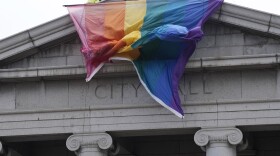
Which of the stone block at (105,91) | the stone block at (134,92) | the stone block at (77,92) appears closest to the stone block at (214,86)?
the stone block at (134,92)

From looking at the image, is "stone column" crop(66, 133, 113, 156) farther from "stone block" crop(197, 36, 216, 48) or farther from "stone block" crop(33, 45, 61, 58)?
"stone block" crop(197, 36, 216, 48)

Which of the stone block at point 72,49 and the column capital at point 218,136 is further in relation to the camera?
the stone block at point 72,49

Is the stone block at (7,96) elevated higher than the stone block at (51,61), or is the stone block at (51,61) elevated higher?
the stone block at (51,61)

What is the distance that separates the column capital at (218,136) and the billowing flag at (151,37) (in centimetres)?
114

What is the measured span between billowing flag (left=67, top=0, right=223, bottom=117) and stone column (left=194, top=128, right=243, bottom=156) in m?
1.21

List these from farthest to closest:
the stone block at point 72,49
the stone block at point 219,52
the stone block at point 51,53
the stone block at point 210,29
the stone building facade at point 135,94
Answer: the stone block at point 51,53, the stone block at point 72,49, the stone block at point 210,29, the stone block at point 219,52, the stone building facade at point 135,94

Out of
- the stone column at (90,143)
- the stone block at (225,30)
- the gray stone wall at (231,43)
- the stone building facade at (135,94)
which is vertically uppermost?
the stone block at (225,30)

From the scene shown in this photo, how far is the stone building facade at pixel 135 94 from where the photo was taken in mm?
33281

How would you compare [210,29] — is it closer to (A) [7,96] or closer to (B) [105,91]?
(B) [105,91]

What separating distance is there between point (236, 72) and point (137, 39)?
3.74 m

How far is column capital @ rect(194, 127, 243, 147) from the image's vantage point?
109 feet

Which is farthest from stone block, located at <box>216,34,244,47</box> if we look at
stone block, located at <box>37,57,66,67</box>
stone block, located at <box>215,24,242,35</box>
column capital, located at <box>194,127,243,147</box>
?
stone block, located at <box>37,57,66,67</box>

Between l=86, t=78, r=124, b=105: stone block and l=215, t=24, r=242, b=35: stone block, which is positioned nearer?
l=215, t=24, r=242, b=35: stone block

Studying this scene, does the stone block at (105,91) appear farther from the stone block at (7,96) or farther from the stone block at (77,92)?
the stone block at (7,96)
